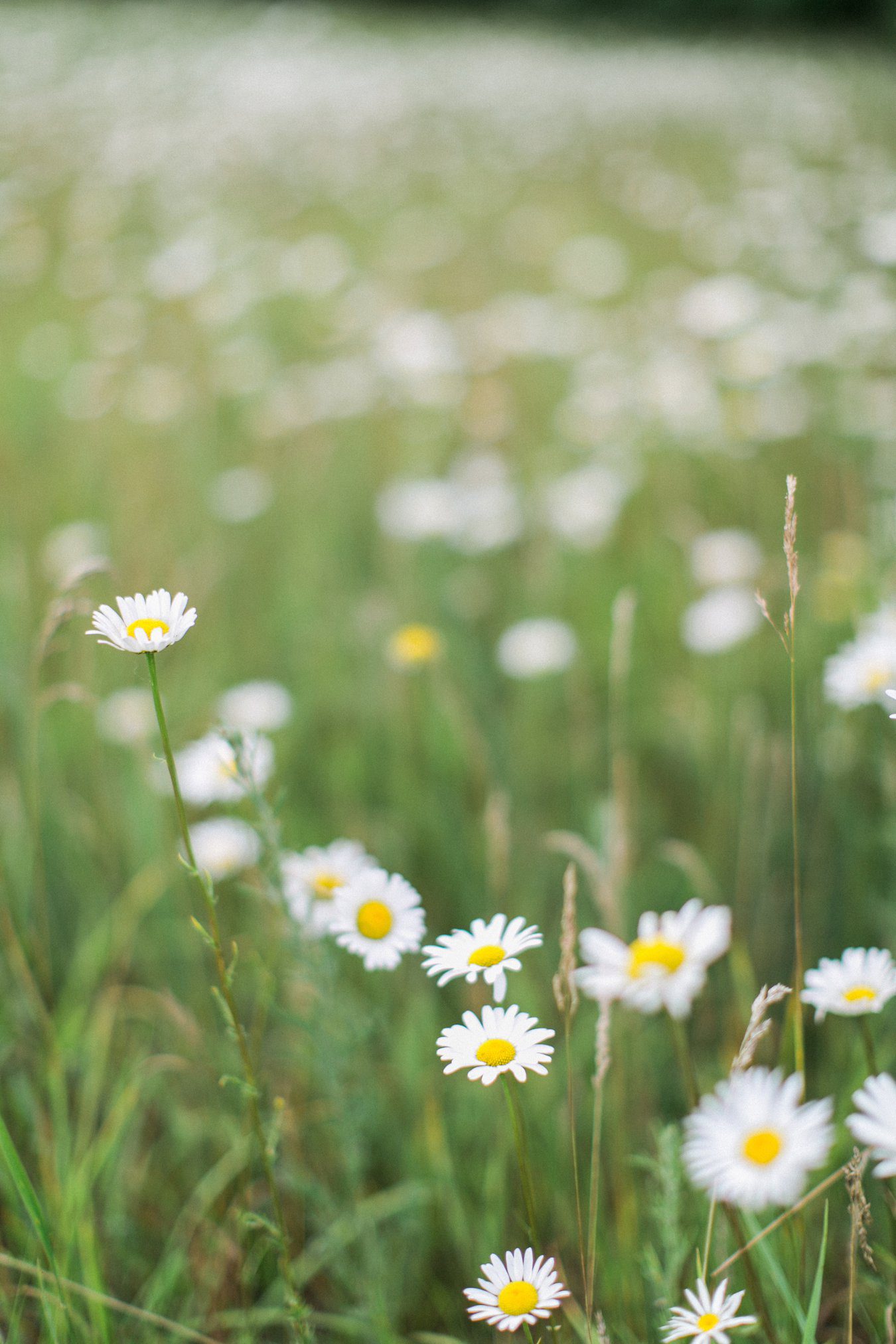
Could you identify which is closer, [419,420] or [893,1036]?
[893,1036]

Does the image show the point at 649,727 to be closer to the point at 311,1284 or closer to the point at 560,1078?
the point at 560,1078

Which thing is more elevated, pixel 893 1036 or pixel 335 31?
pixel 335 31

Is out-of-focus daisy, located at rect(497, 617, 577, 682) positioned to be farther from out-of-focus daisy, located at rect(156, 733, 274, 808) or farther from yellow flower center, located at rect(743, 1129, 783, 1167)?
yellow flower center, located at rect(743, 1129, 783, 1167)

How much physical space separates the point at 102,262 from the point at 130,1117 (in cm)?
328

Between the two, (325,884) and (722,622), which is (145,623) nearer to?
(325,884)

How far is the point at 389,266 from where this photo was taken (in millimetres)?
3561

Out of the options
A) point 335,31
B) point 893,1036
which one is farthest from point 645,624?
point 335,31

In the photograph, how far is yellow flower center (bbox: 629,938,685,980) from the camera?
607mm

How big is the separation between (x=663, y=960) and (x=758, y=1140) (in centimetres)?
16

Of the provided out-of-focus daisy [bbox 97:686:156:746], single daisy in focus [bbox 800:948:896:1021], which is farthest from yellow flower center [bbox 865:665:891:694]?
out-of-focus daisy [bbox 97:686:156:746]

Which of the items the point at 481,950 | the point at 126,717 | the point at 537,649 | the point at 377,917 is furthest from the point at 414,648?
the point at 481,950

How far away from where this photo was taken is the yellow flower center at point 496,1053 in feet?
1.72

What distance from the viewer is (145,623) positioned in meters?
0.59

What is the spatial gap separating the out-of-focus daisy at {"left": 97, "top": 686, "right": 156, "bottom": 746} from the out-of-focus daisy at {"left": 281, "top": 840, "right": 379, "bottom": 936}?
630 mm
